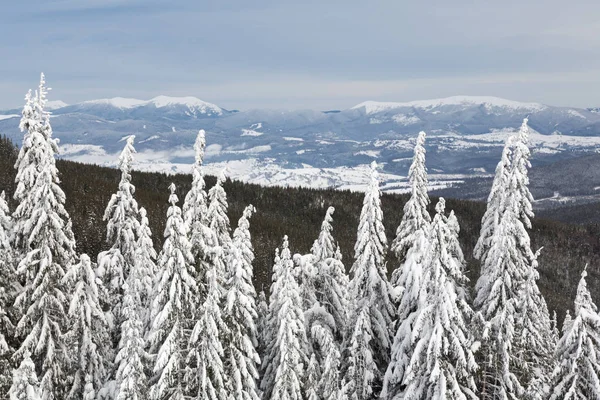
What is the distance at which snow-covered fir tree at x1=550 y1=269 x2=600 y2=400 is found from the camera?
15.5 meters

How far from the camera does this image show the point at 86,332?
1906 cm

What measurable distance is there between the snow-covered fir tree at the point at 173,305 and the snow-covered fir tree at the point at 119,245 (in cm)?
635

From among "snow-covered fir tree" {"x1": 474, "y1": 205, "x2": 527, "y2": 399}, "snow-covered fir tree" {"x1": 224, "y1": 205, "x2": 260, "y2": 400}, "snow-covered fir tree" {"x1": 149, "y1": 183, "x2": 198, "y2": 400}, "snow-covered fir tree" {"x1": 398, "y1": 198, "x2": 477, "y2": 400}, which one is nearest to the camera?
"snow-covered fir tree" {"x1": 398, "y1": 198, "x2": 477, "y2": 400}

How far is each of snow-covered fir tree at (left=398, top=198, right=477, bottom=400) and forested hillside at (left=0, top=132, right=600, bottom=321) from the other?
15336 mm

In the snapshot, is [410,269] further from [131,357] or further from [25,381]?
[25,381]

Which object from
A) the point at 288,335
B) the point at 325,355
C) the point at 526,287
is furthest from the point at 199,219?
the point at 526,287

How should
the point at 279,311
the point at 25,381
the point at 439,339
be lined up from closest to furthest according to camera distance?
1. the point at 439,339
2. the point at 25,381
3. the point at 279,311

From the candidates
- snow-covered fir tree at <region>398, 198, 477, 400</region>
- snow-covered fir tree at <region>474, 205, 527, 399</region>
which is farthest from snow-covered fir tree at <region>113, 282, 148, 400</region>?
snow-covered fir tree at <region>474, 205, 527, 399</region>

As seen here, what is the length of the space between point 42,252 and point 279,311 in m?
9.10

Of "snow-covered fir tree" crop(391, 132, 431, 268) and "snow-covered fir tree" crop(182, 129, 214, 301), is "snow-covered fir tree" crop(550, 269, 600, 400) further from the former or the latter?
"snow-covered fir tree" crop(182, 129, 214, 301)

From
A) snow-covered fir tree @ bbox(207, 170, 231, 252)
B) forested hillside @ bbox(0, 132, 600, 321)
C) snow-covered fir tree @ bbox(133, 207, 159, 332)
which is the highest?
snow-covered fir tree @ bbox(207, 170, 231, 252)

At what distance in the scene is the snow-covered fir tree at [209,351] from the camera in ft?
49.0

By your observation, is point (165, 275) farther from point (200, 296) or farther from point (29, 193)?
point (29, 193)

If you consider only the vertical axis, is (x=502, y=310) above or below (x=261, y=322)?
above
